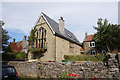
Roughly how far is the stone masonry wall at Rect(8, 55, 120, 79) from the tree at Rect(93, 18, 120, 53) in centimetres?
1455

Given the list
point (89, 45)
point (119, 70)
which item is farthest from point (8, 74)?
point (89, 45)

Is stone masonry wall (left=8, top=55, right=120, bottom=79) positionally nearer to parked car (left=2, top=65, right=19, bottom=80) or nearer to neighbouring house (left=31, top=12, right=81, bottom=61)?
parked car (left=2, top=65, right=19, bottom=80)

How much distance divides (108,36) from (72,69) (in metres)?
15.5

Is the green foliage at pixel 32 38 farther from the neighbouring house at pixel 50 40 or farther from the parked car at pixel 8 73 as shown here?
the parked car at pixel 8 73

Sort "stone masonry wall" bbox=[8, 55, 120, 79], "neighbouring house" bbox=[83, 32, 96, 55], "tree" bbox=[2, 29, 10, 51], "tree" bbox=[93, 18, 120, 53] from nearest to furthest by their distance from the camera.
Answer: "stone masonry wall" bbox=[8, 55, 120, 79]
"tree" bbox=[2, 29, 10, 51]
"tree" bbox=[93, 18, 120, 53]
"neighbouring house" bbox=[83, 32, 96, 55]

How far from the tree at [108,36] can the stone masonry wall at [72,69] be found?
14547 millimetres

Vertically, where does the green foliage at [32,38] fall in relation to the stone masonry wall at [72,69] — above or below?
above

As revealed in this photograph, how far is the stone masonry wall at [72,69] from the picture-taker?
5992 millimetres

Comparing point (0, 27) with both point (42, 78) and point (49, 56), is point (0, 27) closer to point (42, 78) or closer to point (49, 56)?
point (49, 56)

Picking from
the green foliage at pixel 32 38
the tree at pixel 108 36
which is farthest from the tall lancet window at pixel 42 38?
the tree at pixel 108 36

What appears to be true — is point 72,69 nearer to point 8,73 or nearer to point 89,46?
point 8,73

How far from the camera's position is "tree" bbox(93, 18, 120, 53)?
62.0 feet

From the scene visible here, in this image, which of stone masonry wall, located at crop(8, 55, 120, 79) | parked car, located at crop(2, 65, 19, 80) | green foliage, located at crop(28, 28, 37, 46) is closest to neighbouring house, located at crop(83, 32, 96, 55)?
green foliage, located at crop(28, 28, 37, 46)

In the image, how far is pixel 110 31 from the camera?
18984 millimetres
